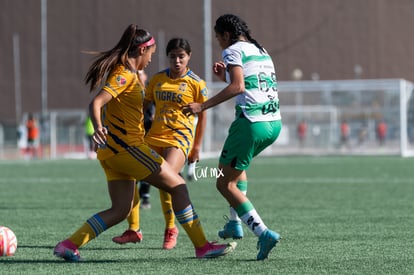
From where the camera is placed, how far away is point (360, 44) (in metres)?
→ 52.5

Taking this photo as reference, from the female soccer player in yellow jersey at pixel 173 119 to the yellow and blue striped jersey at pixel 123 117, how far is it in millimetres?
1335

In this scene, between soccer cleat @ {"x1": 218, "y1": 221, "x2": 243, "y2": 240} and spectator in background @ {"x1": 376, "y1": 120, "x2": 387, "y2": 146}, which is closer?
soccer cleat @ {"x1": 218, "y1": 221, "x2": 243, "y2": 240}

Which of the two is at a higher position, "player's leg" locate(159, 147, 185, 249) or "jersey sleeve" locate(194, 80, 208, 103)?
"jersey sleeve" locate(194, 80, 208, 103)

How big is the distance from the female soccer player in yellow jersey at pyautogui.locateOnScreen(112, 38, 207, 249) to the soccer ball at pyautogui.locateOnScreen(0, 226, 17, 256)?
124 centimetres

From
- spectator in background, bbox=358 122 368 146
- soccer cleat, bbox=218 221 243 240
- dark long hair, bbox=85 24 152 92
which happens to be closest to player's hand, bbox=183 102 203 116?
dark long hair, bbox=85 24 152 92

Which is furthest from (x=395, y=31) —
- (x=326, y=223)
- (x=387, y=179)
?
(x=326, y=223)

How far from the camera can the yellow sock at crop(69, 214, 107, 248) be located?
7.10m

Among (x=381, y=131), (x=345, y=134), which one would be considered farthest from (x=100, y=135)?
(x=345, y=134)

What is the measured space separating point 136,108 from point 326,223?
4.04m

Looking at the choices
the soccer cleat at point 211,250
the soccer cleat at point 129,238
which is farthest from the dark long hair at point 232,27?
the soccer cleat at point 129,238

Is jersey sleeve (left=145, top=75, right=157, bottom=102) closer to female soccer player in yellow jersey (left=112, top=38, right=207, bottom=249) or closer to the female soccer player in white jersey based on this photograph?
female soccer player in yellow jersey (left=112, top=38, right=207, bottom=249)

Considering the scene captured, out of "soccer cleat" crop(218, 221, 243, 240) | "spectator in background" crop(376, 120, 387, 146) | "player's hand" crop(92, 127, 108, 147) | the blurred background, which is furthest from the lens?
the blurred background

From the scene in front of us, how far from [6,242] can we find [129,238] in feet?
4.41

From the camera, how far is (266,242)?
7031 millimetres
